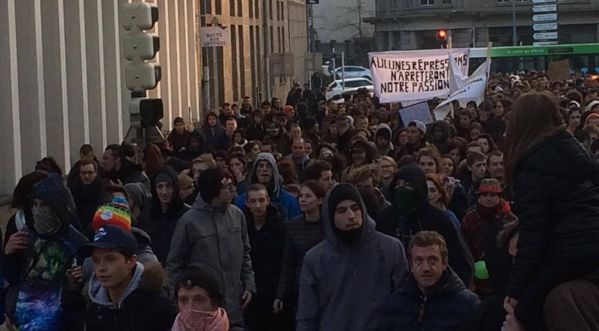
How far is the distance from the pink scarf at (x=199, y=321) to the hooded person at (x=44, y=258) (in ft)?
4.55

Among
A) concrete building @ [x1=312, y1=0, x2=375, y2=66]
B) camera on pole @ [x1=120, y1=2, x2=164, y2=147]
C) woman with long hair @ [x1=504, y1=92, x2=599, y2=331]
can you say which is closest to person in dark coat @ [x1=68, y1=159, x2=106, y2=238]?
camera on pole @ [x1=120, y1=2, x2=164, y2=147]

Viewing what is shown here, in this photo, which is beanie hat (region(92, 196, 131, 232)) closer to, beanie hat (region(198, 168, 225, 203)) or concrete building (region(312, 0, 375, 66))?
beanie hat (region(198, 168, 225, 203))

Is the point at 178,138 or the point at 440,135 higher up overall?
the point at 440,135

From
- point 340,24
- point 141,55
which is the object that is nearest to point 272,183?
point 141,55

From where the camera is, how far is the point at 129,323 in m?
6.16

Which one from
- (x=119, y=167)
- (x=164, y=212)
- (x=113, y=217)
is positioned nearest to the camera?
(x=113, y=217)

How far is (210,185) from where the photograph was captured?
30.3 feet

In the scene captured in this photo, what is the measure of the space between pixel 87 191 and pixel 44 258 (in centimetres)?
443

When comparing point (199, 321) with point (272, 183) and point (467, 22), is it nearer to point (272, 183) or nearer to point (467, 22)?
point (272, 183)

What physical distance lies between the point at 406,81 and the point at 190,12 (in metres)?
11.4

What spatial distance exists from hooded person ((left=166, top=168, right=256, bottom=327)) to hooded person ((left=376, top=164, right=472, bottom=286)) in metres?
1.07

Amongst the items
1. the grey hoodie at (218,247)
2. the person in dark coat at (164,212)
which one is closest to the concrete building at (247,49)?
the person in dark coat at (164,212)

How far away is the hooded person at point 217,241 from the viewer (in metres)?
9.16

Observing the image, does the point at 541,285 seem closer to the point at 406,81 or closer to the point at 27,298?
the point at 27,298
